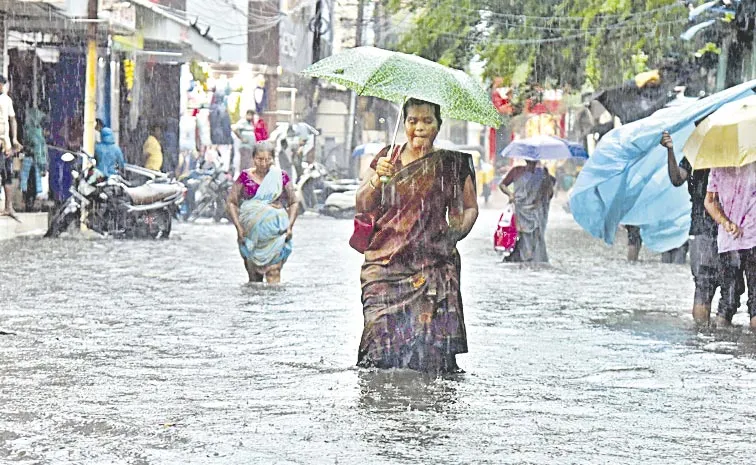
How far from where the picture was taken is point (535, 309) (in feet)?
42.1

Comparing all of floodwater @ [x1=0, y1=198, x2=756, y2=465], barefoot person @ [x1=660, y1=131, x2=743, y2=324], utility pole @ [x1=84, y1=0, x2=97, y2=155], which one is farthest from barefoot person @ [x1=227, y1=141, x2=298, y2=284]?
utility pole @ [x1=84, y1=0, x2=97, y2=155]

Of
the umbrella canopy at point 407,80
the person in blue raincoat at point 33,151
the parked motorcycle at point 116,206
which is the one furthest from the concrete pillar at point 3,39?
the umbrella canopy at point 407,80

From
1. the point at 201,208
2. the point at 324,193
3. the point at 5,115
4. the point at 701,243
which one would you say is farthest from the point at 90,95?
the point at 701,243

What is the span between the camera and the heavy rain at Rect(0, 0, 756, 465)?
7.00 metres

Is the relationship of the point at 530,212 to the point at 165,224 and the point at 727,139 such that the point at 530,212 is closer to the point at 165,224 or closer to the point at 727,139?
the point at 165,224

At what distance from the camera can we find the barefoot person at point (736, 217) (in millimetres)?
11094

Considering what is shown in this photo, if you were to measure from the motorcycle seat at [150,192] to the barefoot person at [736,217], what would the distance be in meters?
12.4

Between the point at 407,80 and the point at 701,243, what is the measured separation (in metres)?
4.08

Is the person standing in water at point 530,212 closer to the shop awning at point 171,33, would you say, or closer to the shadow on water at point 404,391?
the shop awning at point 171,33

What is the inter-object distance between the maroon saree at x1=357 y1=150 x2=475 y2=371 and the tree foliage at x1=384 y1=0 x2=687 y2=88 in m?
17.3

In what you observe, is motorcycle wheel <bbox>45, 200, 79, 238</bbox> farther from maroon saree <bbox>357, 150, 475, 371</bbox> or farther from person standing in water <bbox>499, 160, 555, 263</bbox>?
maroon saree <bbox>357, 150, 475, 371</bbox>

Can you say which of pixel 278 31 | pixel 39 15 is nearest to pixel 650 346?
pixel 39 15

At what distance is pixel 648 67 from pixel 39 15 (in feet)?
36.2

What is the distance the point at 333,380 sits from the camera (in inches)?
328
